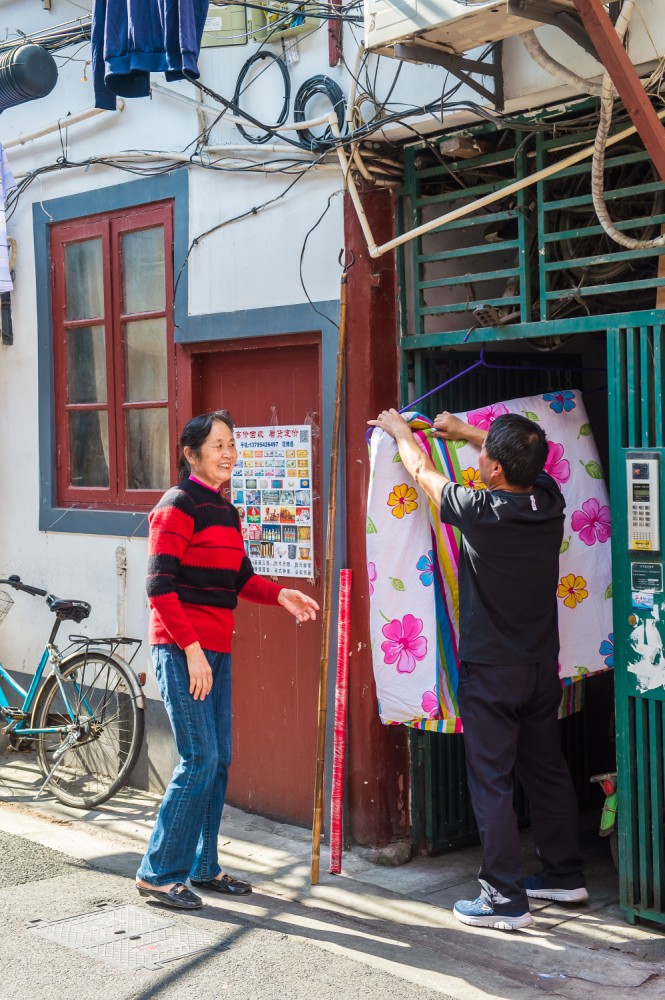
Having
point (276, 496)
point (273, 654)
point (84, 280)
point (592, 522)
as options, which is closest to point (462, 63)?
point (592, 522)

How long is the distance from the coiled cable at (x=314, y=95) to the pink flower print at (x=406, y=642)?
2.36m

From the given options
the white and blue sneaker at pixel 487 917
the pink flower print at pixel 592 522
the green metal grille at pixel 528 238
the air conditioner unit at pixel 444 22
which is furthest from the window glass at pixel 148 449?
the white and blue sneaker at pixel 487 917

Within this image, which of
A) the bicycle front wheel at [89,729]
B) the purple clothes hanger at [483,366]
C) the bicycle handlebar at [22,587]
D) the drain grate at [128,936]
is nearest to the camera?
the drain grate at [128,936]

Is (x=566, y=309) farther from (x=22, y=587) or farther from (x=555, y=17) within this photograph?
(x=22, y=587)

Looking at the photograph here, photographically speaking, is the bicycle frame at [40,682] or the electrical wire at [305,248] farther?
the bicycle frame at [40,682]

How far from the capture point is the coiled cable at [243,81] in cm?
608

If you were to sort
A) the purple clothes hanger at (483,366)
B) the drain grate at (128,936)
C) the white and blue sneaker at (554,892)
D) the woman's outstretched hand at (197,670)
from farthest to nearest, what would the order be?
the purple clothes hanger at (483,366), the white and blue sneaker at (554,892), the woman's outstretched hand at (197,670), the drain grate at (128,936)

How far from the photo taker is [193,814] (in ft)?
16.8

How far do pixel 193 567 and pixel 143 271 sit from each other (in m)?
2.73

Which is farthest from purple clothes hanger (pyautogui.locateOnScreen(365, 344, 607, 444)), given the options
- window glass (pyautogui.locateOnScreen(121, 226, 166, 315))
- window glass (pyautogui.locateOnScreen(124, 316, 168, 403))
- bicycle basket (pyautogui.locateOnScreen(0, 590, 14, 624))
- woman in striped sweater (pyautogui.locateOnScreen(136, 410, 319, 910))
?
bicycle basket (pyautogui.locateOnScreen(0, 590, 14, 624))

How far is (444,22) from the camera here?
4.45m

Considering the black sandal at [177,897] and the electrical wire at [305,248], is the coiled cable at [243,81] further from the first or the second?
the black sandal at [177,897]

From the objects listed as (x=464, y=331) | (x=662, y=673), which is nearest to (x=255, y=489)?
(x=464, y=331)

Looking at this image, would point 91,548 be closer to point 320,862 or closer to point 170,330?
point 170,330
